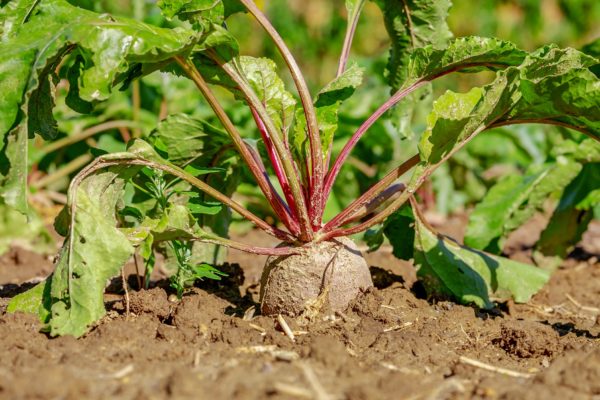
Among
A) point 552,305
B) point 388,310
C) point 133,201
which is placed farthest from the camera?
point 552,305

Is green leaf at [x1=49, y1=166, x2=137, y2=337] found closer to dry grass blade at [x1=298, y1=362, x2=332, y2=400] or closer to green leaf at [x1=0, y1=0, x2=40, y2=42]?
green leaf at [x1=0, y1=0, x2=40, y2=42]

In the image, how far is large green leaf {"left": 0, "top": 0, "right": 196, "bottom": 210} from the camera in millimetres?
2324

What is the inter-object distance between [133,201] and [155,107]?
3.09 meters

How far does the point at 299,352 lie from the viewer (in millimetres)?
2352

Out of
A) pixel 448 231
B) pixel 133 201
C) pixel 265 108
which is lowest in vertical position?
pixel 448 231

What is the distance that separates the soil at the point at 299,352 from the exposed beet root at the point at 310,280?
0.22 feet

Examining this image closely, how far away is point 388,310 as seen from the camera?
9.34 feet

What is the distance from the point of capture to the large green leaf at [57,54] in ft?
7.63

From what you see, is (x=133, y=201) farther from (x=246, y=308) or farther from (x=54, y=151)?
(x=54, y=151)

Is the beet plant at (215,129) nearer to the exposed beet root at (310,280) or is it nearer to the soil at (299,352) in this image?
the exposed beet root at (310,280)

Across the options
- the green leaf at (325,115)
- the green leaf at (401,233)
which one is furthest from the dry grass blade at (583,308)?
the green leaf at (325,115)

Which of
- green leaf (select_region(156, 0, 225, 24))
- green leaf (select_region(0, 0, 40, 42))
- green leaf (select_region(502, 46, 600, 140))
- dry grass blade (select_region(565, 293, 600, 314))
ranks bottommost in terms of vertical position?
dry grass blade (select_region(565, 293, 600, 314))

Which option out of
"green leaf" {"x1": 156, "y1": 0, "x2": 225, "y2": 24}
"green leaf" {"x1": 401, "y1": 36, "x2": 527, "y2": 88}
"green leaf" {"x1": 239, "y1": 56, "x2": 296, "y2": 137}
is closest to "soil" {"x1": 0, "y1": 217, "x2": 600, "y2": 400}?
"green leaf" {"x1": 239, "y1": 56, "x2": 296, "y2": 137}

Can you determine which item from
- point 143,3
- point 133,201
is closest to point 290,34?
point 143,3
